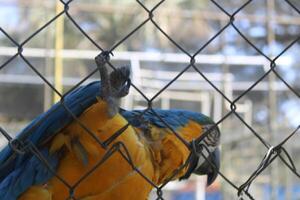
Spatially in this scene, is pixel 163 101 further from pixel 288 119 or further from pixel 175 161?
pixel 175 161

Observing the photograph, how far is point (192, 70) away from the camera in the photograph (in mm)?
4906

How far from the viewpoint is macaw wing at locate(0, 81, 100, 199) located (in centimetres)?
103

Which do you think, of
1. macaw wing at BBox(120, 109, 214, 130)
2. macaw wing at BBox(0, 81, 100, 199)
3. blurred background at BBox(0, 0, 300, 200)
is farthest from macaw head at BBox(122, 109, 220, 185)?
blurred background at BBox(0, 0, 300, 200)

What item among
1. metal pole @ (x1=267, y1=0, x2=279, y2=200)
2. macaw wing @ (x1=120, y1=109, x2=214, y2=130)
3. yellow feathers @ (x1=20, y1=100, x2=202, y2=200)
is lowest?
yellow feathers @ (x1=20, y1=100, x2=202, y2=200)

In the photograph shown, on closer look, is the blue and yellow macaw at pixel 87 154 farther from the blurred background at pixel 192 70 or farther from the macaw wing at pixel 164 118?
the blurred background at pixel 192 70

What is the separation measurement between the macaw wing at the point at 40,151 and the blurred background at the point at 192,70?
12.1 feet

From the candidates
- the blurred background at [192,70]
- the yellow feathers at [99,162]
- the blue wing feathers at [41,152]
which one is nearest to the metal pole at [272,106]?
the blurred background at [192,70]

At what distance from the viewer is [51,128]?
103 cm

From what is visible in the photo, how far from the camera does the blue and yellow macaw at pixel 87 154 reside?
1.00 meters

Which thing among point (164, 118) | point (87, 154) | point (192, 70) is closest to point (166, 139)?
point (164, 118)

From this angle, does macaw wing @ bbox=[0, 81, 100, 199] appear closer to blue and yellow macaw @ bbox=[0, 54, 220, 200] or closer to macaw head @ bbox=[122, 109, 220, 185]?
blue and yellow macaw @ bbox=[0, 54, 220, 200]

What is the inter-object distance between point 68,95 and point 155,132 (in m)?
0.23

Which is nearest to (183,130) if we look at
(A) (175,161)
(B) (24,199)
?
(A) (175,161)

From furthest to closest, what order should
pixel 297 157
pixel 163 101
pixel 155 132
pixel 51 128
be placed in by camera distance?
pixel 297 157, pixel 163 101, pixel 155 132, pixel 51 128
